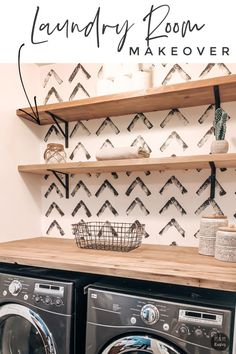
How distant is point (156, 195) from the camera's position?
6.13 ft

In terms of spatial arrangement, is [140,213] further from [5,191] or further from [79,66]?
[79,66]

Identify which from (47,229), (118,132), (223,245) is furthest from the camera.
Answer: (47,229)

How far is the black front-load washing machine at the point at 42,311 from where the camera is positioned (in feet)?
4.27

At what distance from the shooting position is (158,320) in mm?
1130

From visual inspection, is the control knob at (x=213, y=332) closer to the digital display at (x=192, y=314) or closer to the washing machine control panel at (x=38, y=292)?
the digital display at (x=192, y=314)

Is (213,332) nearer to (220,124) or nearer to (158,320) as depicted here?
(158,320)

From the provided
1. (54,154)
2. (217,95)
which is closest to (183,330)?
(217,95)

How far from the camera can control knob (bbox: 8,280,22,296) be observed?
1419 mm

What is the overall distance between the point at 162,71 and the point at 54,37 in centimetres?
71

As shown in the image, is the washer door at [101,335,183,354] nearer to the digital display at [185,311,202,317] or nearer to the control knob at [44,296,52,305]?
the digital display at [185,311,202,317]

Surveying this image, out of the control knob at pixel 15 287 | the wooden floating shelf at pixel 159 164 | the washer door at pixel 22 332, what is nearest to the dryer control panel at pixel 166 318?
the washer door at pixel 22 332

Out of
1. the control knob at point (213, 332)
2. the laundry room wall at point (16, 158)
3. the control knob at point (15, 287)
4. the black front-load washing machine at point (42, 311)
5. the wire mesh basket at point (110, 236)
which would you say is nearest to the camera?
the control knob at point (213, 332)

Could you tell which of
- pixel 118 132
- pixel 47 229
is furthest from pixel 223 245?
pixel 47 229

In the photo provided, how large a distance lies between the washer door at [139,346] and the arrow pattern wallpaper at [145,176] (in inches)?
28.8
